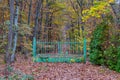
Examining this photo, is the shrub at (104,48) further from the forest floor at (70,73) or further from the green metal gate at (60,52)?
the green metal gate at (60,52)

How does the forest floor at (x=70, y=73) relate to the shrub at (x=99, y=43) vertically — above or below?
below

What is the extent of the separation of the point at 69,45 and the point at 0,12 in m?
8.02

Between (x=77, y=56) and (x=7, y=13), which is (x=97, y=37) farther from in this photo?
(x=7, y=13)

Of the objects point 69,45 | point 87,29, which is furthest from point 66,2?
point 69,45

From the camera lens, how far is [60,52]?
13.6m

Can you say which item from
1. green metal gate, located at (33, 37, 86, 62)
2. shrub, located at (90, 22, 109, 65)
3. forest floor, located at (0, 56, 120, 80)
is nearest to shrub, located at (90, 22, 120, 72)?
shrub, located at (90, 22, 109, 65)

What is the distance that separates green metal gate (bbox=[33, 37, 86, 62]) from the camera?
13.0 m

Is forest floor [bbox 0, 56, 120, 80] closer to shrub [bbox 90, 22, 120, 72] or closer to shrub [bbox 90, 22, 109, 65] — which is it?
shrub [bbox 90, 22, 120, 72]

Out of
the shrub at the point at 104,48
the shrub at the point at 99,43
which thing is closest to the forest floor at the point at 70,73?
the shrub at the point at 104,48

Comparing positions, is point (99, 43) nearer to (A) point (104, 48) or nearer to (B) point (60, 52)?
(A) point (104, 48)

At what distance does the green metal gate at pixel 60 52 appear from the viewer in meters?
13.0

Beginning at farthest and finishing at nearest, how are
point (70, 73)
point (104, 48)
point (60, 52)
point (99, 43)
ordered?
point (60, 52) → point (99, 43) → point (104, 48) → point (70, 73)

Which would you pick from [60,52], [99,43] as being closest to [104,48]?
[99,43]

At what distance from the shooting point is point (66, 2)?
22938 mm
